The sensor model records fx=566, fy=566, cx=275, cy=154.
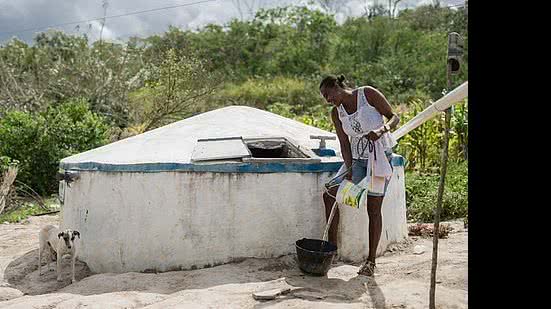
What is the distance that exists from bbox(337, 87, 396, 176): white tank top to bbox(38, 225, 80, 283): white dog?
285 centimetres

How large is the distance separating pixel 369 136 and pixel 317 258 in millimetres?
1088

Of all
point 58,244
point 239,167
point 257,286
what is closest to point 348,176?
point 239,167

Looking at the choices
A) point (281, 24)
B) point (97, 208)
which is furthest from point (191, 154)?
point (281, 24)

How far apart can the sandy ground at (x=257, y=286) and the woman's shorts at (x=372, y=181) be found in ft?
2.36

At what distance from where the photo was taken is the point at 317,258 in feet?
15.1

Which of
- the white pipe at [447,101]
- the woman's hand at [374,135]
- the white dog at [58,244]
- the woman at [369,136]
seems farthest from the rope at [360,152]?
the white dog at [58,244]

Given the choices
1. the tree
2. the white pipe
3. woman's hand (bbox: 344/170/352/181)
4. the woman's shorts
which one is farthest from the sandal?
A: the tree

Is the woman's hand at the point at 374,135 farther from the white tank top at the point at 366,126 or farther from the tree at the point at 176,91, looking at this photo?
the tree at the point at 176,91

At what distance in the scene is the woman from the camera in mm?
4715

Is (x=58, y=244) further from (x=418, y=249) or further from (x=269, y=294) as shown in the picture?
(x=418, y=249)

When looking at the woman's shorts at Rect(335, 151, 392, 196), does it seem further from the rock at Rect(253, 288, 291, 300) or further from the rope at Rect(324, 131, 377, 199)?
the rock at Rect(253, 288, 291, 300)

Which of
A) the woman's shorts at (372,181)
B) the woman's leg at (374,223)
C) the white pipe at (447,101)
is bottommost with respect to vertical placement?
the woman's leg at (374,223)

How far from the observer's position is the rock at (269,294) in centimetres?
422

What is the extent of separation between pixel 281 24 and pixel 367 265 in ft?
83.1
